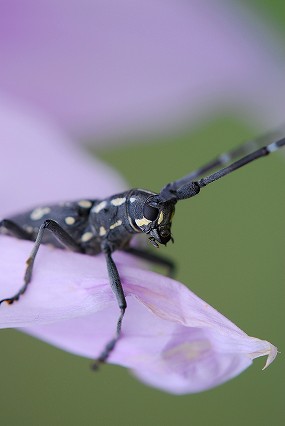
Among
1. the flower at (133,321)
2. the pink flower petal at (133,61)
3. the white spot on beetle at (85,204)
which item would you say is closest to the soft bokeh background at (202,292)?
the pink flower petal at (133,61)

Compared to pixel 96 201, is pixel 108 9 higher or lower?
higher

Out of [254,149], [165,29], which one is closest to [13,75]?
[165,29]

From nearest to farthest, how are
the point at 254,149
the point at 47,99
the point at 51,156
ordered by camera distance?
the point at 254,149 < the point at 51,156 < the point at 47,99

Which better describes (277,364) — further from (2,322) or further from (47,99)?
(2,322)

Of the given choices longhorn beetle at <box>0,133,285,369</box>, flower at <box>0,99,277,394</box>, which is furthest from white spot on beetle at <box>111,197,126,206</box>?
flower at <box>0,99,277,394</box>

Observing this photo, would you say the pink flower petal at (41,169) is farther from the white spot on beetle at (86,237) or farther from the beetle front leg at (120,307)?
the beetle front leg at (120,307)

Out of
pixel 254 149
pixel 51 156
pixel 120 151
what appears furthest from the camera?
pixel 120 151

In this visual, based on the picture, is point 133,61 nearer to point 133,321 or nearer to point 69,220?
point 69,220

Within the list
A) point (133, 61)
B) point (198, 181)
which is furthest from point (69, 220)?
point (133, 61)
